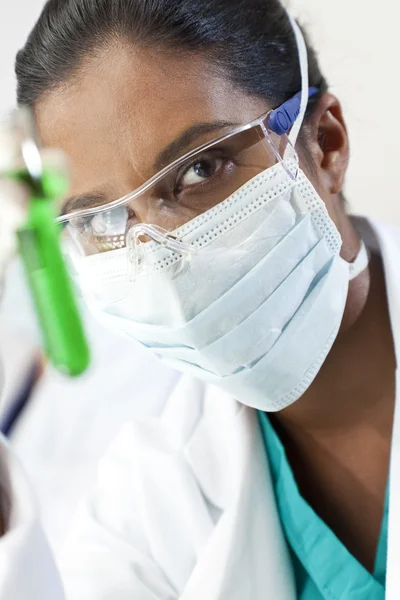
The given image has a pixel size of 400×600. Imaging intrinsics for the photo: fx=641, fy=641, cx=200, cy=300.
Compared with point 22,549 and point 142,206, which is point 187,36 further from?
point 22,549

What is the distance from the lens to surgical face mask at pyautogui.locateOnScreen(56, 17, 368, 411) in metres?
0.85

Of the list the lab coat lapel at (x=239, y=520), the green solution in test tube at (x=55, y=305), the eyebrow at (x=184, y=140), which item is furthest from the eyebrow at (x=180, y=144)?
the lab coat lapel at (x=239, y=520)

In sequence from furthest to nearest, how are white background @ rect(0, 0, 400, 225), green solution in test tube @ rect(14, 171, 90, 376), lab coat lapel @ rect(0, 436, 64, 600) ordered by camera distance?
white background @ rect(0, 0, 400, 225) < lab coat lapel @ rect(0, 436, 64, 600) < green solution in test tube @ rect(14, 171, 90, 376)

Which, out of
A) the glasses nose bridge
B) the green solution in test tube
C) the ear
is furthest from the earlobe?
the green solution in test tube

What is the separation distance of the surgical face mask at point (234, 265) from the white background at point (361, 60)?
0.42m

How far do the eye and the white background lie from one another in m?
0.49

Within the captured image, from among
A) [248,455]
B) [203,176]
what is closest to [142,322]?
[203,176]

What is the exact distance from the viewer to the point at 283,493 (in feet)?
3.60

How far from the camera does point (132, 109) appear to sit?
84 cm

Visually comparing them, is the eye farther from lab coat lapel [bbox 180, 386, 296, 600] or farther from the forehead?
lab coat lapel [bbox 180, 386, 296, 600]

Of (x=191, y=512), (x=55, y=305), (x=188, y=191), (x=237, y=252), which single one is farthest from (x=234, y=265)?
(x=191, y=512)

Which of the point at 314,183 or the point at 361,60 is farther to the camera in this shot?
the point at 361,60

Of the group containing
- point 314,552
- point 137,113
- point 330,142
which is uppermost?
point 137,113

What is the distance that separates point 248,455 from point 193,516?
15 cm
